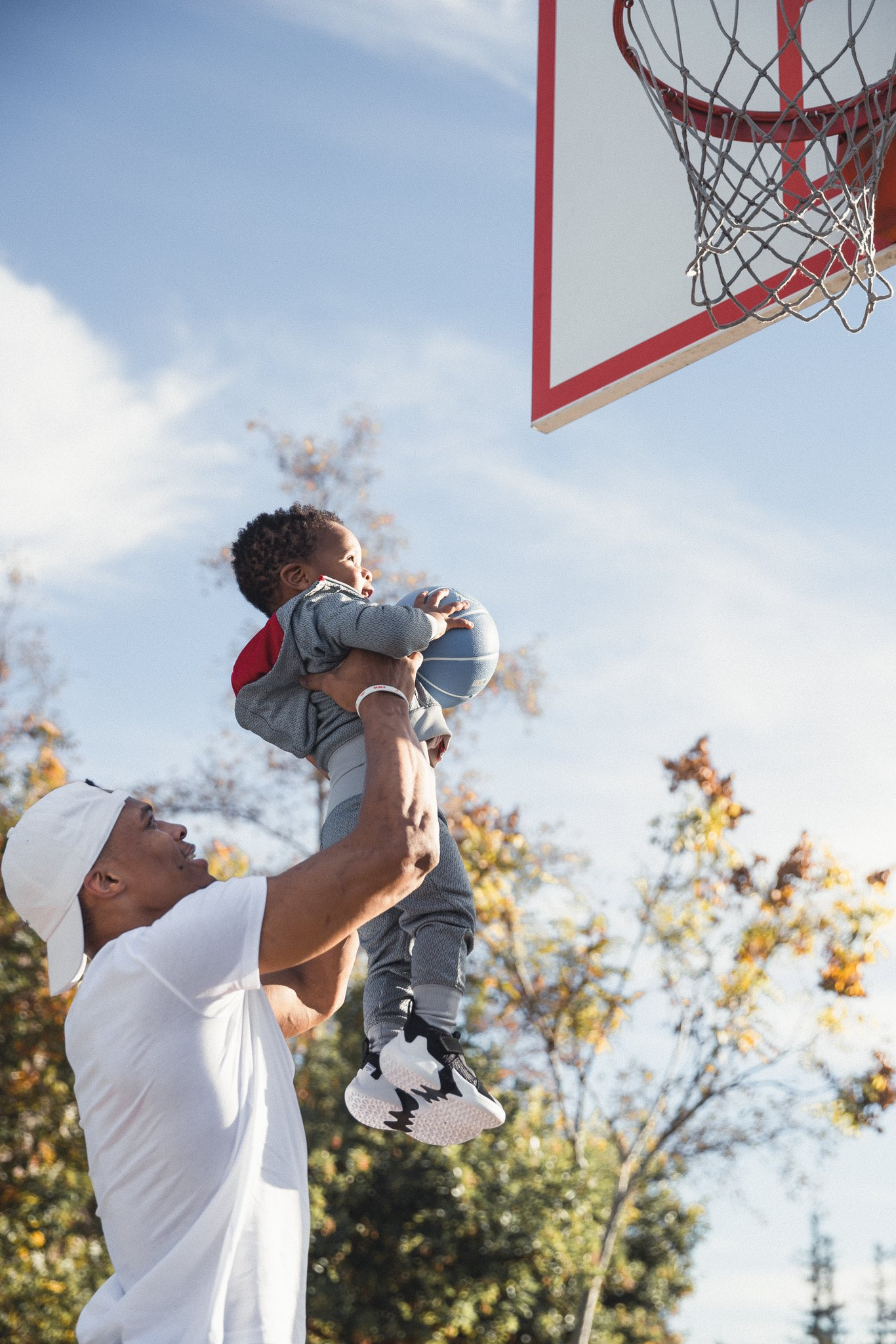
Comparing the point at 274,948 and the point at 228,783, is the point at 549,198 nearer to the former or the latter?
the point at 274,948

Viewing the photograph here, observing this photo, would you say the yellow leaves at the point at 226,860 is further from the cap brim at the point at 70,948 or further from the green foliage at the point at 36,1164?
the cap brim at the point at 70,948

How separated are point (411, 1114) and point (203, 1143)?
546 mm

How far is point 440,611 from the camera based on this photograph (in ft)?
9.39

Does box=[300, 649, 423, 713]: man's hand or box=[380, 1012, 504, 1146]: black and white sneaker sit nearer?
box=[380, 1012, 504, 1146]: black and white sneaker

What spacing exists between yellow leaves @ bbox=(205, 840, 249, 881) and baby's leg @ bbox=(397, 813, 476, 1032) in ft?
27.2

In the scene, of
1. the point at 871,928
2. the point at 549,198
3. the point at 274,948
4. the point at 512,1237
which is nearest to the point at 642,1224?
the point at 512,1237

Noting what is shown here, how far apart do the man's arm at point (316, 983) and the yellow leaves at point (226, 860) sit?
830 centimetres

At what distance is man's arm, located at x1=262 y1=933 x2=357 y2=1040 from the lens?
2.68m

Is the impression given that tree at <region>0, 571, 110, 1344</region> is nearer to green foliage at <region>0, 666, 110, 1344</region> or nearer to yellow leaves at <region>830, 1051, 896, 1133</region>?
green foliage at <region>0, 666, 110, 1344</region>

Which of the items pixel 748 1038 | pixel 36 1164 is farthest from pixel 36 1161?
pixel 748 1038

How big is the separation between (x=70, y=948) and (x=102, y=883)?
0.14m

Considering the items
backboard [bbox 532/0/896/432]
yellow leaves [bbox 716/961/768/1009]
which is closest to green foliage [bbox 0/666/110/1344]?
yellow leaves [bbox 716/961/768/1009]

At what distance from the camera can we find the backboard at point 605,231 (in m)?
3.95

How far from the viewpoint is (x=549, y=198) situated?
4508mm
